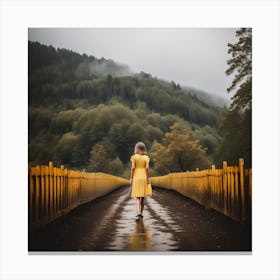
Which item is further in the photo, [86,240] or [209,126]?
[209,126]

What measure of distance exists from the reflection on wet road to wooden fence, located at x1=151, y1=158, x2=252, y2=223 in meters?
0.84

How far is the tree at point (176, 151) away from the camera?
553 inches

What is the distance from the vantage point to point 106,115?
13961 mm

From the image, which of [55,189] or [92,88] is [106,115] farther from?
[55,189]

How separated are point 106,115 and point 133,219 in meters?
2.10

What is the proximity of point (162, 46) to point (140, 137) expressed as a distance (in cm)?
178

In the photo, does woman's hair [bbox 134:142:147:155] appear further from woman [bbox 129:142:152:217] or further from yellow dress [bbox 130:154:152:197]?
yellow dress [bbox 130:154:152:197]

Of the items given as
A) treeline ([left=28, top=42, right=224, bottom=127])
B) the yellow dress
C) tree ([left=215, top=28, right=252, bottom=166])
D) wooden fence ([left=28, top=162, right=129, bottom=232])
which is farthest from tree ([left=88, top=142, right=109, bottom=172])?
tree ([left=215, top=28, right=252, bottom=166])

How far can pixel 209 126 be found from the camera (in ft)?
45.4

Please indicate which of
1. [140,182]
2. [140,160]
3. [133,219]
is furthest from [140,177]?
[133,219]
